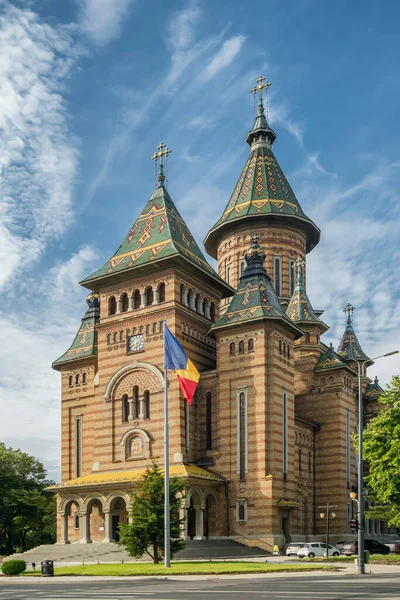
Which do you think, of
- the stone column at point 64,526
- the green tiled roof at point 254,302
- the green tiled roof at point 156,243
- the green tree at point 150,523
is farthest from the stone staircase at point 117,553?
the green tiled roof at point 156,243

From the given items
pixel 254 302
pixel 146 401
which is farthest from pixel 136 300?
pixel 254 302

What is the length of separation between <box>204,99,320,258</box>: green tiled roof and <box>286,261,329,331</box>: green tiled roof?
641 centimetres

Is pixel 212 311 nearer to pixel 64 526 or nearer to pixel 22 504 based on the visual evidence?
pixel 64 526

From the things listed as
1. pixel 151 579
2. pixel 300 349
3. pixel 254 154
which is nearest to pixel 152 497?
pixel 151 579

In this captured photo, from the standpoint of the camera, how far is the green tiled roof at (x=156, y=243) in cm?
5475

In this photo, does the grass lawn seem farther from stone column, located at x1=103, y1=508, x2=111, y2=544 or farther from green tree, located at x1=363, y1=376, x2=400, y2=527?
stone column, located at x1=103, y1=508, x2=111, y2=544

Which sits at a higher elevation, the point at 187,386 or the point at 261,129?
the point at 261,129

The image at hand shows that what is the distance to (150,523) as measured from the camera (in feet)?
125

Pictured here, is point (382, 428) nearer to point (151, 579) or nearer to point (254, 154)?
point (151, 579)

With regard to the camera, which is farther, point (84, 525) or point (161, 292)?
point (161, 292)

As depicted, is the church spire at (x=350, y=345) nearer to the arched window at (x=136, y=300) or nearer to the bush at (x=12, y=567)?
the arched window at (x=136, y=300)

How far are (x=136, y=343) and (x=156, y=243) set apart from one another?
7726 mm

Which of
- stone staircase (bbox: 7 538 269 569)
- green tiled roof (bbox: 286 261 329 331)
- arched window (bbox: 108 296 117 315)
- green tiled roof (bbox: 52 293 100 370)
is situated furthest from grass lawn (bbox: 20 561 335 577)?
green tiled roof (bbox: 286 261 329 331)

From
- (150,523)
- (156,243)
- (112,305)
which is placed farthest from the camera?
A: (112,305)
